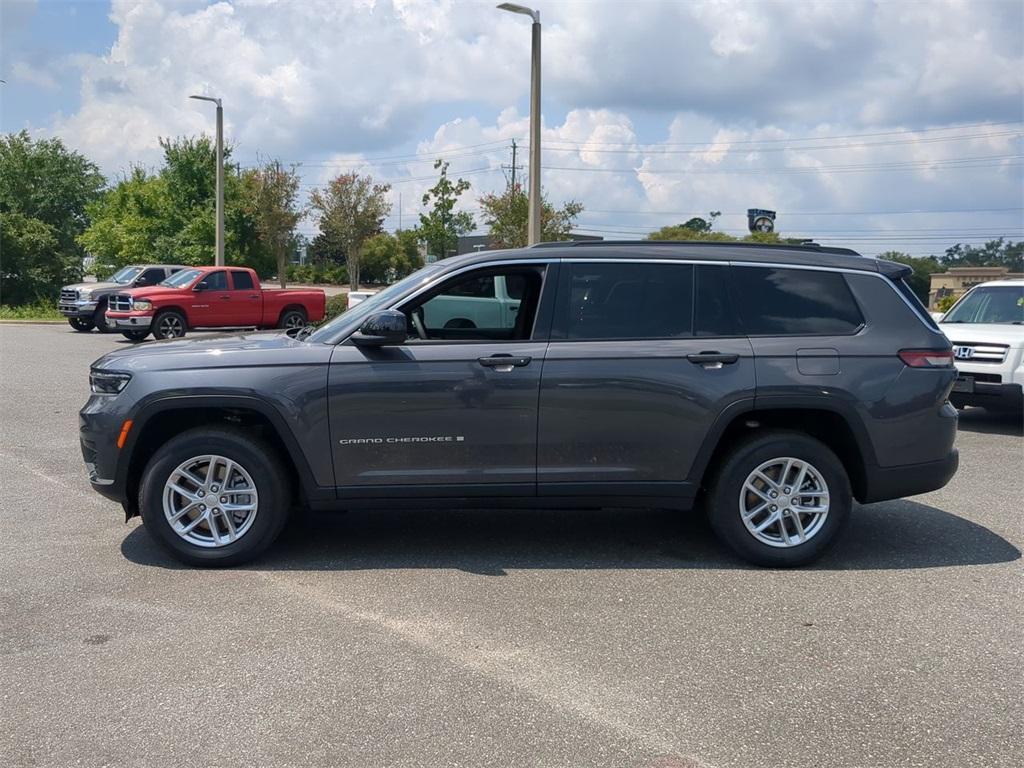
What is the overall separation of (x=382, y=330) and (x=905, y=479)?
10.5 ft

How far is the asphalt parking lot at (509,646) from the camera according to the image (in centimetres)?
354

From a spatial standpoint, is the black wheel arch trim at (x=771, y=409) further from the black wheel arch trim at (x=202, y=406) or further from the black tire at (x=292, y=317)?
the black tire at (x=292, y=317)

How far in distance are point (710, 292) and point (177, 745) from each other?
3.72 meters

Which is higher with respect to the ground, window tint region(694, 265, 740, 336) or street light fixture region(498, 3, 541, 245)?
street light fixture region(498, 3, 541, 245)

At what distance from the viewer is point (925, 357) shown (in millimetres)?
5562

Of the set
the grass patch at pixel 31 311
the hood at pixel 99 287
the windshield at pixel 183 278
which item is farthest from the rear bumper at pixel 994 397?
the grass patch at pixel 31 311

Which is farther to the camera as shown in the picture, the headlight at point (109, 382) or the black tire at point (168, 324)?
the black tire at point (168, 324)

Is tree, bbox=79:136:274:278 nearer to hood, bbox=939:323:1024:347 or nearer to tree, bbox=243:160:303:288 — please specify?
tree, bbox=243:160:303:288

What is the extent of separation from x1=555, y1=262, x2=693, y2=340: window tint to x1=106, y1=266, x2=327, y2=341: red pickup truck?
53.9 ft

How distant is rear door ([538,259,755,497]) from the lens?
539cm

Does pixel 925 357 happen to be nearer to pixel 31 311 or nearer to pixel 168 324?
pixel 168 324

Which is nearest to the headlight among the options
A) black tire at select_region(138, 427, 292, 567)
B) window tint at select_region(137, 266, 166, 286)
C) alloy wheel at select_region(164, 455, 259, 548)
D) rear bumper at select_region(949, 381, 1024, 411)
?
black tire at select_region(138, 427, 292, 567)

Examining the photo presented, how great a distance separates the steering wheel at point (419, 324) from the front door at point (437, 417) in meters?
0.21

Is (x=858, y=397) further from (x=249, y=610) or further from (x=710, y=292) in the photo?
(x=249, y=610)
